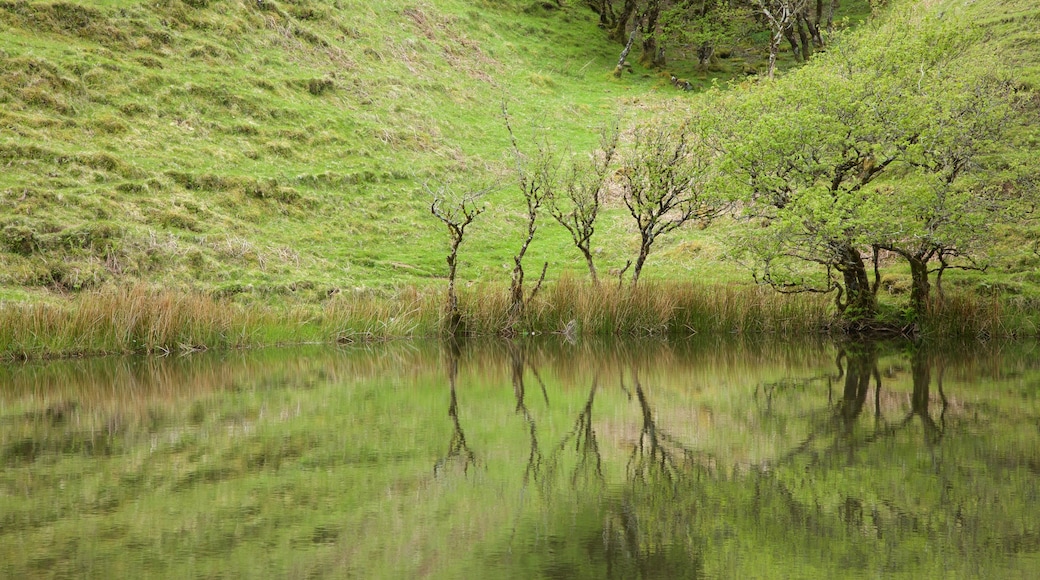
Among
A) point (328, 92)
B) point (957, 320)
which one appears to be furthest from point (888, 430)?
point (328, 92)

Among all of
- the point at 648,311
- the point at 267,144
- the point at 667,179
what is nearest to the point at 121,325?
the point at 648,311

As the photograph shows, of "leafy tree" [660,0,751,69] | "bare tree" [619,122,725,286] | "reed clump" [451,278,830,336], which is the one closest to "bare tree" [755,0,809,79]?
"leafy tree" [660,0,751,69]

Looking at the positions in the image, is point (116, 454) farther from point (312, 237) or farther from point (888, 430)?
point (312, 237)

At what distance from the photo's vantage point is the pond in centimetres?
700

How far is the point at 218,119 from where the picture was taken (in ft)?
122

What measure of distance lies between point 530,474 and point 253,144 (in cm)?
3007

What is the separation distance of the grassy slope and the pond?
1095cm

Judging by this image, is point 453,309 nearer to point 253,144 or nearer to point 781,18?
point 253,144

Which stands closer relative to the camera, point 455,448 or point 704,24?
point 455,448

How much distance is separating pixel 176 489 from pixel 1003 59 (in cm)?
3234

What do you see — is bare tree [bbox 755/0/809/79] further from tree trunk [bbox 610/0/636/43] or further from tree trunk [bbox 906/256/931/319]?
tree trunk [bbox 906/256/931/319]

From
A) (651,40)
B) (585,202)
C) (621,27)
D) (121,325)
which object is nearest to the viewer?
(121,325)

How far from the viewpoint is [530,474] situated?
9.93m

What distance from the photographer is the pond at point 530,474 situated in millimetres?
7000
